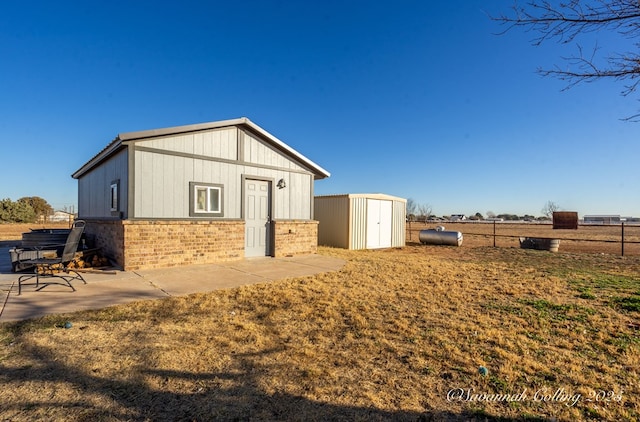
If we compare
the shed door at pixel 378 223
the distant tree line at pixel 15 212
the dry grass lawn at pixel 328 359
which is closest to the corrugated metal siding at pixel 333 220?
the shed door at pixel 378 223

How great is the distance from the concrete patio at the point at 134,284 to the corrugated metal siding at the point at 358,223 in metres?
5.11

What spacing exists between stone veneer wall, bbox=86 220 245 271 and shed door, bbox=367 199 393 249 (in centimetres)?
719


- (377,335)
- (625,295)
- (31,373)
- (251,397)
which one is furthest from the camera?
Result: (625,295)

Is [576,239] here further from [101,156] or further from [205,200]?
[101,156]

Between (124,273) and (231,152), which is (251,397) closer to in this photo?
(124,273)

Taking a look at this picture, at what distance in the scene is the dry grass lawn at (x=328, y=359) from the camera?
2.32m

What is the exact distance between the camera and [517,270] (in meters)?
8.64

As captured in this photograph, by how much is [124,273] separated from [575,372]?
25.5 ft

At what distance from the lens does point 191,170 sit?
8.23 meters

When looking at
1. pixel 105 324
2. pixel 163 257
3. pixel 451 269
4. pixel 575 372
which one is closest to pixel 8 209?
pixel 163 257

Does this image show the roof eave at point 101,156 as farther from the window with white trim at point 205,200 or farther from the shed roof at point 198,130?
the window with white trim at point 205,200

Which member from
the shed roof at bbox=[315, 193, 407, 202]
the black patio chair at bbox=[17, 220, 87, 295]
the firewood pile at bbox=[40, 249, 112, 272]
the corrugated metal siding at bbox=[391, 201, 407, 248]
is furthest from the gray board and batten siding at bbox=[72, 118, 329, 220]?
the corrugated metal siding at bbox=[391, 201, 407, 248]

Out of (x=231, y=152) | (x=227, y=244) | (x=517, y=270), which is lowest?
(x=517, y=270)

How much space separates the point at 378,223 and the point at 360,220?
1.27 meters
